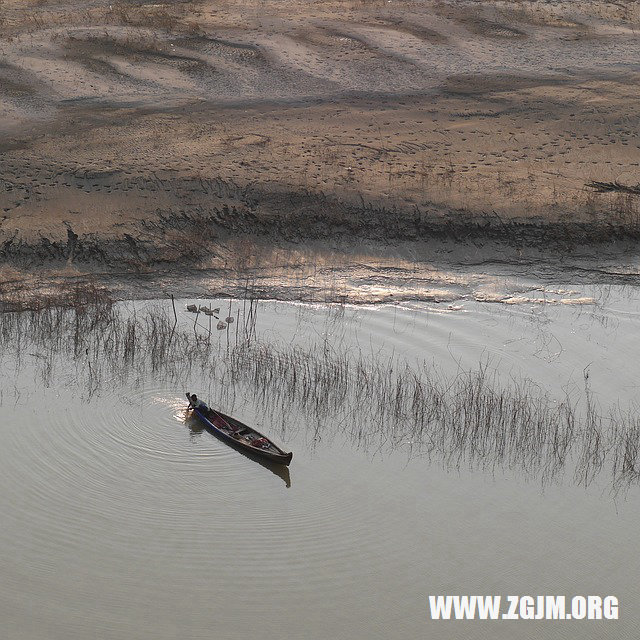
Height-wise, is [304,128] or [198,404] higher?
[304,128]

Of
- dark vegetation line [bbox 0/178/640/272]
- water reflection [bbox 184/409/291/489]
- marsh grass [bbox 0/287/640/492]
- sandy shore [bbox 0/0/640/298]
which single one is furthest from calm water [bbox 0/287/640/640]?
sandy shore [bbox 0/0/640/298]

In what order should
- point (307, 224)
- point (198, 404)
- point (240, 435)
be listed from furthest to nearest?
point (307, 224)
point (198, 404)
point (240, 435)

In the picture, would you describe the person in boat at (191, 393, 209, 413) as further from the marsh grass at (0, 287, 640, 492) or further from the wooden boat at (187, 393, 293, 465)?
the marsh grass at (0, 287, 640, 492)

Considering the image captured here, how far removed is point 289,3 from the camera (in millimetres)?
28609

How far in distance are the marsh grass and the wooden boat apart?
794 mm

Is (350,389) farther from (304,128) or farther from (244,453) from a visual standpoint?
(304,128)

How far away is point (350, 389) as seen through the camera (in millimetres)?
14375

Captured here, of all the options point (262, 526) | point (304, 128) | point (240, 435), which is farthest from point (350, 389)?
point (304, 128)

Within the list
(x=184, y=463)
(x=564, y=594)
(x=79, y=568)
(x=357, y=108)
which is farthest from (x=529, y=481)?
(x=357, y=108)

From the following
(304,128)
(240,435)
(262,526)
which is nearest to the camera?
(262,526)

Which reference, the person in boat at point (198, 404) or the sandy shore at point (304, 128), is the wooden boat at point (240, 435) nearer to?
the person in boat at point (198, 404)

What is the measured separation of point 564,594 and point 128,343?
730 centimetres

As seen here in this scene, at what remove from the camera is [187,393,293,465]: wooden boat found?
492 inches

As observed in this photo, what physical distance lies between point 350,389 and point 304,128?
9481 mm
